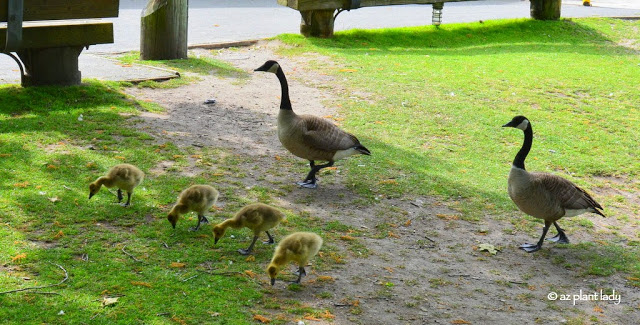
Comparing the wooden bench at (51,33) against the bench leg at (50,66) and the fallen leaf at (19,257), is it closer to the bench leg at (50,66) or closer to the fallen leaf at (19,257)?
the bench leg at (50,66)

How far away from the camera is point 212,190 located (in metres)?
6.73

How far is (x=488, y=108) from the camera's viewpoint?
38.9ft

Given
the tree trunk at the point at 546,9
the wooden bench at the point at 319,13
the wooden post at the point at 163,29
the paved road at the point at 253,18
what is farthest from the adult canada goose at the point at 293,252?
the tree trunk at the point at 546,9

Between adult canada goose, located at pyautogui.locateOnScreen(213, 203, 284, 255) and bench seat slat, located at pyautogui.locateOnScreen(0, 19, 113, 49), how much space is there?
509cm

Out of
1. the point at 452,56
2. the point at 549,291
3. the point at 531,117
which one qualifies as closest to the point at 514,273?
the point at 549,291

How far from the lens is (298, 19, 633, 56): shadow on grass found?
1602 centimetres

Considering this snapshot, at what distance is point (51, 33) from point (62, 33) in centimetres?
15

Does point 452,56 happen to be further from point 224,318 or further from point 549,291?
point 224,318

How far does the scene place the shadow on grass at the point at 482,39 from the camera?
52.5 ft

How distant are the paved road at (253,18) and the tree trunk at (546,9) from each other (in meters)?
1.71

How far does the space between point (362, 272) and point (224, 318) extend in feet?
4.86

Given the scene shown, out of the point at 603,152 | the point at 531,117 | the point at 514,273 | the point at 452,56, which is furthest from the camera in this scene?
the point at 452,56

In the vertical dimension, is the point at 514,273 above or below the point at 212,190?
below

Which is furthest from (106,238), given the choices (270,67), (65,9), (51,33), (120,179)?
(51,33)
